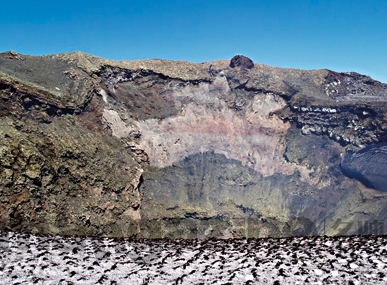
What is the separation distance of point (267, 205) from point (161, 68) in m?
47.5

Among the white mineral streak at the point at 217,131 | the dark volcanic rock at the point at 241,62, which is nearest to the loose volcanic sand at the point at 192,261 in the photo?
the white mineral streak at the point at 217,131

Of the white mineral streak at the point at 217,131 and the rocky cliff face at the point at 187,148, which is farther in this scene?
the white mineral streak at the point at 217,131

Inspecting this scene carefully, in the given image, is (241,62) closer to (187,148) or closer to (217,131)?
(217,131)

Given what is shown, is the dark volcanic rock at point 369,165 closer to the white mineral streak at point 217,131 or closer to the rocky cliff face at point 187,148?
the rocky cliff face at point 187,148

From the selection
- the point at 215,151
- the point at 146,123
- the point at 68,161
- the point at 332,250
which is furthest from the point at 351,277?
the point at 215,151

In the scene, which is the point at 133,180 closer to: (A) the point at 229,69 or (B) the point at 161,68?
(B) the point at 161,68

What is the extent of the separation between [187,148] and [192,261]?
87.6 m

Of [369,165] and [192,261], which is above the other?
[369,165]

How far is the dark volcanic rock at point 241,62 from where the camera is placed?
11775 cm

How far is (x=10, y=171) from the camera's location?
172ft

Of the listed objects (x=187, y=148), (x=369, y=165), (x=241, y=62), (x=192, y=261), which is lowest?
(x=192, y=261)

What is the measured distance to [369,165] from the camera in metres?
102

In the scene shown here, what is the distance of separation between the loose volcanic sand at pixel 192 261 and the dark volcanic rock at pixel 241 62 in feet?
347

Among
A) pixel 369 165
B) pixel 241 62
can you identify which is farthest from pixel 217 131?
pixel 369 165
